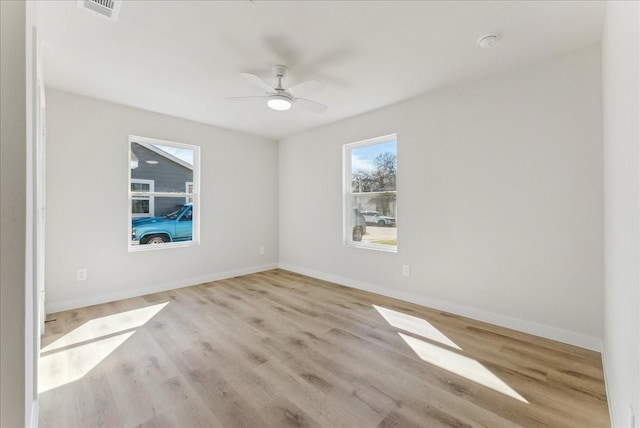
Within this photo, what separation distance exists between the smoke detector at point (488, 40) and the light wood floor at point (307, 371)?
2524 millimetres

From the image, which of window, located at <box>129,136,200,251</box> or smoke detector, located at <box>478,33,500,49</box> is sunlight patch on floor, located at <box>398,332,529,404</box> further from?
window, located at <box>129,136,200,251</box>

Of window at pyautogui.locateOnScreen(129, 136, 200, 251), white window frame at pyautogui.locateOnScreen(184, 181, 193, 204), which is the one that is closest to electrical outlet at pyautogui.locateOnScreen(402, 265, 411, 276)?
window at pyautogui.locateOnScreen(129, 136, 200, 251)

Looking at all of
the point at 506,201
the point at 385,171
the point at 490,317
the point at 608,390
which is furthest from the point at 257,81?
the point at 608,390

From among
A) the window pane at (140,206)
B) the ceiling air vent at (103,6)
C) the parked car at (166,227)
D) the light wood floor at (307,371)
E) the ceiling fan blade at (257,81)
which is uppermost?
the ceiling air vent at (103,6)

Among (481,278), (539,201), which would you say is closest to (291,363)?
(481,278)

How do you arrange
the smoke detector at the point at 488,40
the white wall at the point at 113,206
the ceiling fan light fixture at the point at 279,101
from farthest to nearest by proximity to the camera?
the white wall at the point at 113,206 → the ceiling fan light fixture at the point at 279,101 → the smoke detector at the point at 488,40

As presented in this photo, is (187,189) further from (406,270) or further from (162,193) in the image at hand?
(406,270)

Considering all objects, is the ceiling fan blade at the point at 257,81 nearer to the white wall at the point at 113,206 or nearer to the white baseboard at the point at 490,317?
the white wall at the point at 113,206

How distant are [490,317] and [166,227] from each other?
14.3 ft

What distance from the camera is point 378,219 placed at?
13.4ft

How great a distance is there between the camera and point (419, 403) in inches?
68.5

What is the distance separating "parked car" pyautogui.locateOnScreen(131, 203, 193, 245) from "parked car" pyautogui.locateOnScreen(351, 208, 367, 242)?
258 centimetres

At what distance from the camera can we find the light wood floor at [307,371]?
1645 millimetres

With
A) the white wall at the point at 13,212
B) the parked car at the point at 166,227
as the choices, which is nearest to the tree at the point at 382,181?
the parked car at the point at 166,227
